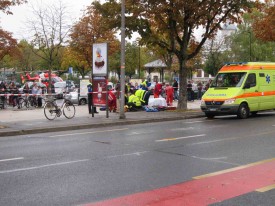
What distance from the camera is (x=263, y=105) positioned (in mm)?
18953

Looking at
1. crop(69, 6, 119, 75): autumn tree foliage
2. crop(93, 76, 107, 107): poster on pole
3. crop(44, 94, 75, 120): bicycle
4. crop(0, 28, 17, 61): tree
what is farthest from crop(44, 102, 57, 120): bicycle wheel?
crop(69, 6, 119, 75): autumn tree foliage

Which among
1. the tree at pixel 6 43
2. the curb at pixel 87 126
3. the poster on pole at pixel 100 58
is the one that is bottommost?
the curb at pixel 87 126

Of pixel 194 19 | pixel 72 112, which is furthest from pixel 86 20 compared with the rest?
pixel 72 112

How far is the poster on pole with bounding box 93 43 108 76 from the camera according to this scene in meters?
17.9

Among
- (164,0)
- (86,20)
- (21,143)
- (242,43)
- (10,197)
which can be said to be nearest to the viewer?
(10,197)

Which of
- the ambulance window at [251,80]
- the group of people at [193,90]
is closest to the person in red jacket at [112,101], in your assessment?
the ambulance window at [251,80]

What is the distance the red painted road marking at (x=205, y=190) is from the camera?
A: 5715 millimetres

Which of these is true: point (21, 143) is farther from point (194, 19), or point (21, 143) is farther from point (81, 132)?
point (194, 19)

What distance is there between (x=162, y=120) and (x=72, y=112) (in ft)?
12.7

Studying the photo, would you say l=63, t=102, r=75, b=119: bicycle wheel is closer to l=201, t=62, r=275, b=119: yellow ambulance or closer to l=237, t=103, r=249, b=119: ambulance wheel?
l=201, t=62, r=275, b=119: yellow ambulance

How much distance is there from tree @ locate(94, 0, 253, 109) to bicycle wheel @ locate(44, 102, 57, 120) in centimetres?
571

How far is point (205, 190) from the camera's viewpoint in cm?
632

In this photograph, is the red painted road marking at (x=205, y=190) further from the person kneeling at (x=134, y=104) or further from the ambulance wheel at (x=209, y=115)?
the person kneeling at (x=134, y=104)

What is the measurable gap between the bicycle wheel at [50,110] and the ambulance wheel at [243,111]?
7784 millimetres
